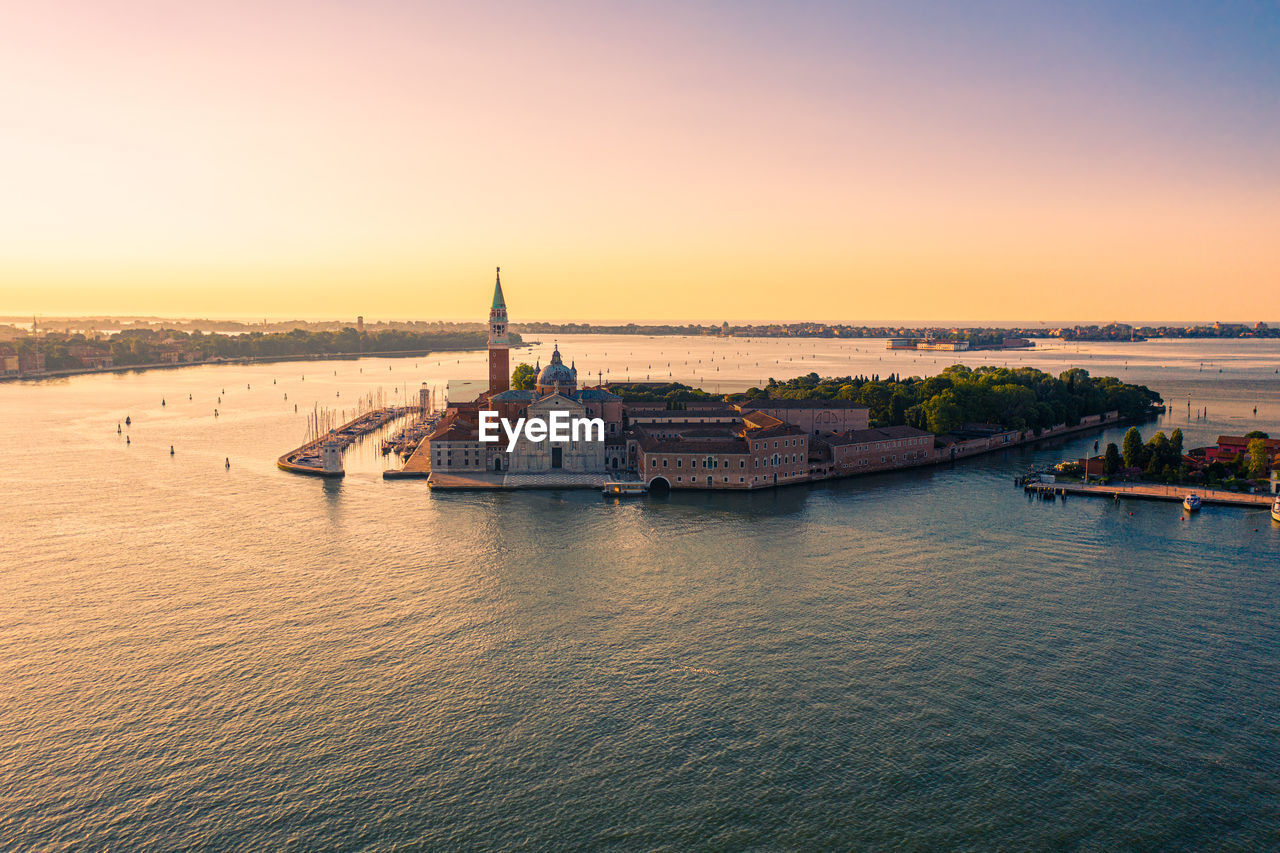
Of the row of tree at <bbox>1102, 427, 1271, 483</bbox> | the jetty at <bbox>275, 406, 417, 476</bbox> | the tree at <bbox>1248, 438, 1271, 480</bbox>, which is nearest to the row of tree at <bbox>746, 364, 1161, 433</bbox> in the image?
the row of tree at <bbox>1102, 427, 1271, 483</bbox>

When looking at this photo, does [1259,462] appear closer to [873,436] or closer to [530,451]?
[873,436]

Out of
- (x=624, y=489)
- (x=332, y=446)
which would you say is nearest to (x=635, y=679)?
(x=624, y=489)

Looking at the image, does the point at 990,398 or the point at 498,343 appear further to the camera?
the point at 990,398

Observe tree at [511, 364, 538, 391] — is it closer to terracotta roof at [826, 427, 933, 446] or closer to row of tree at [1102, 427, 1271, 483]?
terracotta roof at [826, 427, 933, 446]

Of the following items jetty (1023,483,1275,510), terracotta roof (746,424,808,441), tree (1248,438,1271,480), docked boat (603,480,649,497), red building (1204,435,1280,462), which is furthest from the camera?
red building (1204,435,1280,462)

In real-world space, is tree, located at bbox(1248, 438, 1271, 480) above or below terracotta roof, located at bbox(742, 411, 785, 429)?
below

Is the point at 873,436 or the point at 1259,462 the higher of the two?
the point at 873,436
